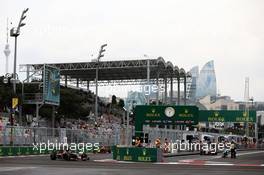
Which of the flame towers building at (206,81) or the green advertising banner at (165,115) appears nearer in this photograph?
the green advertising banner at (165,115)

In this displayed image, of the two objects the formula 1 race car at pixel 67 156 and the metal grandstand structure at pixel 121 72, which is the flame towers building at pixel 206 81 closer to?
the metal grandstand structure at pixel 121 72

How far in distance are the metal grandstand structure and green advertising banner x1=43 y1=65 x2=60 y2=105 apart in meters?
18.2

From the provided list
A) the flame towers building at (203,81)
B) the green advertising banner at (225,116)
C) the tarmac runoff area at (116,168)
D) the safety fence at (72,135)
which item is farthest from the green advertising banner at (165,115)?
the flame towers building at (203,81)

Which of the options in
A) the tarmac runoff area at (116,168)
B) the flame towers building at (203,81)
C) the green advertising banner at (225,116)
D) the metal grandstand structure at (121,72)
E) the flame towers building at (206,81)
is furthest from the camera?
the flame towers building at (206,81)

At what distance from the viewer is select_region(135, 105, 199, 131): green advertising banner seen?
47219mm

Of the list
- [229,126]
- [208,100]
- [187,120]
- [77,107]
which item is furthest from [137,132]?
[229,126]

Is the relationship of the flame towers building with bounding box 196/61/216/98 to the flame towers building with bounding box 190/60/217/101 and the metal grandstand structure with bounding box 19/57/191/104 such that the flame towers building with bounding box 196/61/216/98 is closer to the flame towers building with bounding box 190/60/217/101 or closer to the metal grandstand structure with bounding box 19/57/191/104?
the flame towers building with bounding box 190/60/217/101

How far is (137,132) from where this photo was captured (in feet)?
154

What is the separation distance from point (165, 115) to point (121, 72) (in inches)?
1806

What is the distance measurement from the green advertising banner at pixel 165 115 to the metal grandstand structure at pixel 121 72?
30.8 m

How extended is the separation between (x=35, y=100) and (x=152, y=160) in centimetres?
2563

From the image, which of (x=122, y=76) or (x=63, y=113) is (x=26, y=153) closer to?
(x=63, y=113)

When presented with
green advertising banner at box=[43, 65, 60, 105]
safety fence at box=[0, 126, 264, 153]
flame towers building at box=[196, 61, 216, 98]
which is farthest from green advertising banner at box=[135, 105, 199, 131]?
flame towers building at box=[196, 61, 216, 98]

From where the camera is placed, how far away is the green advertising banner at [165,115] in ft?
155
